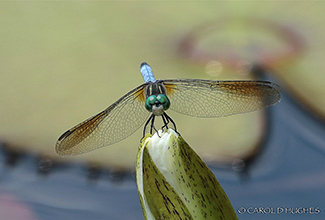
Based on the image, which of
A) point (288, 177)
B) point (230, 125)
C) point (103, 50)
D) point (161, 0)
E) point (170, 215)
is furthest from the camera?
point (161, 0)

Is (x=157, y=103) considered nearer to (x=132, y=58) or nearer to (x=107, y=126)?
(x=107, y=126)

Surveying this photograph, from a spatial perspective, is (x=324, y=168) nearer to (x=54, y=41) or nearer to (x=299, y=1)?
(x=299, y=1)

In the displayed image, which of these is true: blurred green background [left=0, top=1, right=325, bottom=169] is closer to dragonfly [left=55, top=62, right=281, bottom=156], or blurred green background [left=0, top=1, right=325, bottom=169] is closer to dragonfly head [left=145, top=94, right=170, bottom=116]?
dragonfly [left=55, top=62, right=281, bottom=156]

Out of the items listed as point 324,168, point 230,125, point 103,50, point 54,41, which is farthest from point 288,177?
point 54,41

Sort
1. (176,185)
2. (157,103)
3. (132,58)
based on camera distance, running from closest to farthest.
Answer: (176,185)
(157,103)
(132,58)

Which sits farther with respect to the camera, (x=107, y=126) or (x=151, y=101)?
(x=107, y=126)

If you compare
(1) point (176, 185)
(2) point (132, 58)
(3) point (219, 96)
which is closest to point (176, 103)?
(3) point (219, 96)
